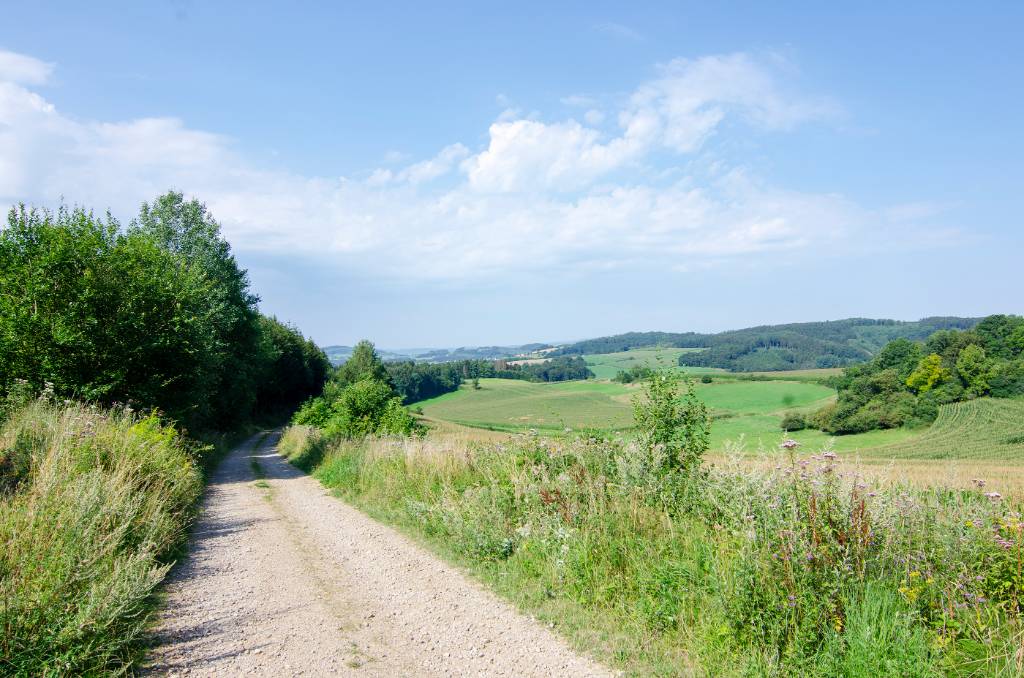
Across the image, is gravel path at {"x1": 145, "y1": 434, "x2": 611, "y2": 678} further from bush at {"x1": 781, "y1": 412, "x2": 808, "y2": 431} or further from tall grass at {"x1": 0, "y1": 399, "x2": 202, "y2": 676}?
bush at {"x1": 781, "y1": 412, "x2": 808, "y2": 431}

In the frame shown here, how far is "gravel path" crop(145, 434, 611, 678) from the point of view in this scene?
4.79m

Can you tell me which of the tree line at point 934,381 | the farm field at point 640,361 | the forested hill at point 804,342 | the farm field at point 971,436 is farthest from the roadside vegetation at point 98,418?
the forested hill at point 804,342

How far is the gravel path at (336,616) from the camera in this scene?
4.79 metres

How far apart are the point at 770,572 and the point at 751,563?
0.53ft

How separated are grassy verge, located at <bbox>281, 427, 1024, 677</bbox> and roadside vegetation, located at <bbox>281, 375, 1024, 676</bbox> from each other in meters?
0.02

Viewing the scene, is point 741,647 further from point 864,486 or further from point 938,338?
point 938,338

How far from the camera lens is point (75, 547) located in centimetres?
546

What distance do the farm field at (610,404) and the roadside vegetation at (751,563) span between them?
51.7m

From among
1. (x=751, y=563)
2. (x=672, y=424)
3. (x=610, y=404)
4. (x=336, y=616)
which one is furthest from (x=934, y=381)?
(x=336, y=616)

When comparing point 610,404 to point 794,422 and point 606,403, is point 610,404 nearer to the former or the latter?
point 606,403

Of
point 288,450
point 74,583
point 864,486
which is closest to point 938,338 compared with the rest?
point 288,450

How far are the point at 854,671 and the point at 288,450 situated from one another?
83.2 feet

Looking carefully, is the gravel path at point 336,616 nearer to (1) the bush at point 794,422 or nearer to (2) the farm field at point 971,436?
(2) the farm field at point 971,436

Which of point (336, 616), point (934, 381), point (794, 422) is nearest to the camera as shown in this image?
point (336, 616)
